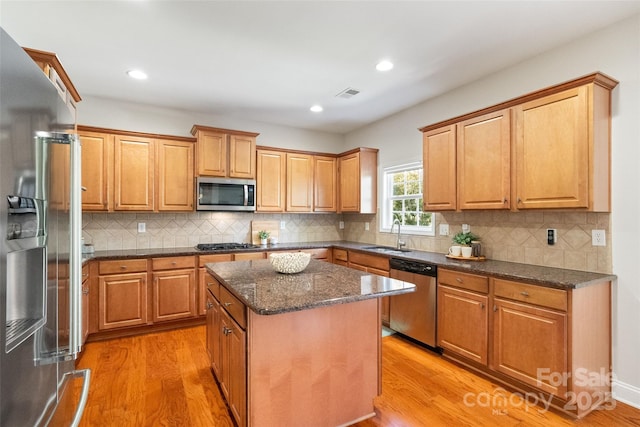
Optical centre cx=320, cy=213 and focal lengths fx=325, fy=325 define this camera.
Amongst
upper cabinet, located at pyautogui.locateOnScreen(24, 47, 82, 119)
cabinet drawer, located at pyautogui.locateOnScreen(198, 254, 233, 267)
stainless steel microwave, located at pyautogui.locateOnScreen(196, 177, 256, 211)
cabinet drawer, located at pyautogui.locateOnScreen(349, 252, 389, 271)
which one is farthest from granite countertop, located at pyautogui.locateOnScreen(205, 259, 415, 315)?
stainless steel microwave, located at pyautogui.locateOnScreen(196, 177, 256, 211)

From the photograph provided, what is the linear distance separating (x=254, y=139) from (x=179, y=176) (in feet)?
3.57

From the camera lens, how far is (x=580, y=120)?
2.29m

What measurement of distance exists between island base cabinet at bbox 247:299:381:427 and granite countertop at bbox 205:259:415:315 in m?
0.13

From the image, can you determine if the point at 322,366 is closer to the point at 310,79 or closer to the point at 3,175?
the point at 3,175

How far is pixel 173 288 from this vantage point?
3.73m

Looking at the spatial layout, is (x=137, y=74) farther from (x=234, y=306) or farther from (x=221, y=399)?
(x=221, y=399)

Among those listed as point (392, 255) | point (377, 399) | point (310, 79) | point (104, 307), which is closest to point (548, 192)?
point (392, 255)

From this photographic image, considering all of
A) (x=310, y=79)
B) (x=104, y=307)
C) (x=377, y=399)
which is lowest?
(x=377, y=399)

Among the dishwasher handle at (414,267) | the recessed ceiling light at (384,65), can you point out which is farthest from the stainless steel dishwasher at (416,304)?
the recessed ceiling light at (384,65)

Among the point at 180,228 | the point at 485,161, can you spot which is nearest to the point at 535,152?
the point at 485,161

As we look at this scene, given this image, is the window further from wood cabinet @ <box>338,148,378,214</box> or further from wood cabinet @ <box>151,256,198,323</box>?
wood cabinet @ <box>151,256,198,323</box>

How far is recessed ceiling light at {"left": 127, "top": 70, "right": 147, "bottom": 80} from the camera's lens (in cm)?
315

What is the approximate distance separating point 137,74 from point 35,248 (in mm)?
2874

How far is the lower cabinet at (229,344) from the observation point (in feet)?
5.80
